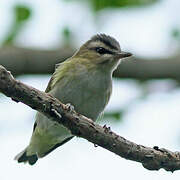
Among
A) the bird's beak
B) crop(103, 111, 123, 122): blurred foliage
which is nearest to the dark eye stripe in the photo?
the bird's beak

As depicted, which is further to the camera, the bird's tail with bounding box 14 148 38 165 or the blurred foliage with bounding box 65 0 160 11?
the blurred foliage with bounding box 65 0 160 11

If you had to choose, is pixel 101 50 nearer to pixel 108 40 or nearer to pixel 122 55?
pixel 108 40

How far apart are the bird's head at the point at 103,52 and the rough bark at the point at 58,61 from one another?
0.36 meters

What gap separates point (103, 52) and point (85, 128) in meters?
2.03

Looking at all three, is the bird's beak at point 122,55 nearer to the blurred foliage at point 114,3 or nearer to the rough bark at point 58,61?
the rough bark at point 58,61

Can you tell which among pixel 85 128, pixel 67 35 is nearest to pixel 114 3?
pixel 67 35

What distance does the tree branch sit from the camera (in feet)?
13.9

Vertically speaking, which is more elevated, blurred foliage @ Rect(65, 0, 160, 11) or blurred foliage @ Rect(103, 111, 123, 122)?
blurred foliage @ Rect(65, 0, 160, 11)

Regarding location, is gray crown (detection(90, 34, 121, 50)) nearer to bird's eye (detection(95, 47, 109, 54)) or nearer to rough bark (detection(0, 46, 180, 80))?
bird's eye (detection(95, 47, 109, 54))

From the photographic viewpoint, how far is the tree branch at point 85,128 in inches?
167

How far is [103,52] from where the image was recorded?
650 centimetres

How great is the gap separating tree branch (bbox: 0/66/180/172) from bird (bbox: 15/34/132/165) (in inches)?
46.0

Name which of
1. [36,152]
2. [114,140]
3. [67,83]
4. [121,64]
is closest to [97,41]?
[121,64]

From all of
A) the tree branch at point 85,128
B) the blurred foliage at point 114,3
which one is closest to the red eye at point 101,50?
the blurred foliage at point 114,3
